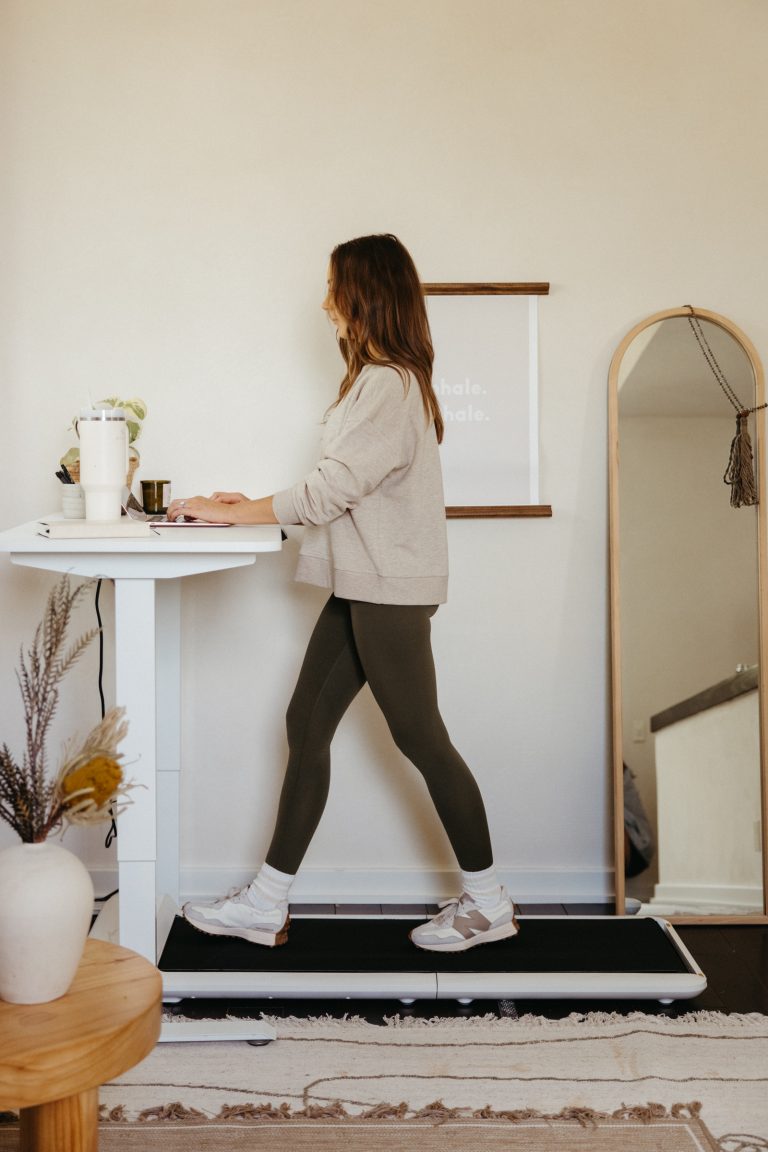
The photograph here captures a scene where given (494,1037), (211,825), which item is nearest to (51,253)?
(211,825)

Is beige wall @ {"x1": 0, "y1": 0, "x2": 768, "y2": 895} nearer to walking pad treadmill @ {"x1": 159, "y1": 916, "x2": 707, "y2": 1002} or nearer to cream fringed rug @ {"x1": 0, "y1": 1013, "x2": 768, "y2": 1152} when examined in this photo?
walking pad treadmill @ {"x1": 159, "y1": 916, "x2": 707, "y2": 1002}

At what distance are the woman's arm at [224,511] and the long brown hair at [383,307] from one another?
34cm

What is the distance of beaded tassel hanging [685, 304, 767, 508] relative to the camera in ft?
8.85

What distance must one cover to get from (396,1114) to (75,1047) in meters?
0.79

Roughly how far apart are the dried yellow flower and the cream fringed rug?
691 mm

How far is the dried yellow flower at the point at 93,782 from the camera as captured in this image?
1317 millimetres

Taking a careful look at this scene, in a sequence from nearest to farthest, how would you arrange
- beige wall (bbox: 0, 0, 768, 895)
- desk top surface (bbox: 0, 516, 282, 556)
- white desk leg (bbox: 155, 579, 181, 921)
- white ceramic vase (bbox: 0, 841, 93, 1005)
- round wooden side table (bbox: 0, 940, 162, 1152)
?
1. round wooden side table (bbox: 0, 940, 162, 1152)
2. white ceramic vase (bbox: 0, 841, 93, 1005)
3. desk top surface (bbox: 0, 516, 282, 556)
4. white desk leg (bbox: 155, 579, 181, 921)
5. beige wall (bbox: 0, 0, 768, 895)

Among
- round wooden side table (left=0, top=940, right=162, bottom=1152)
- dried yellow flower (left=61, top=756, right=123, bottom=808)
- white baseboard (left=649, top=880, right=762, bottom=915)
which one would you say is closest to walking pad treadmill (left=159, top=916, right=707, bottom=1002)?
white baseboard (left=649, top=880, right=762, bottom=915)

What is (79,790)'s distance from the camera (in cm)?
131

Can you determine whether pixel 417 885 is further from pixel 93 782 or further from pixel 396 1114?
pixel 93 782

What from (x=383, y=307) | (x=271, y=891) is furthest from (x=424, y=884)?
(x=383, y=307)

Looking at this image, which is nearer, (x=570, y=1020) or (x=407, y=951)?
(x=570, y=1020)

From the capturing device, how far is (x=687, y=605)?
2711mm

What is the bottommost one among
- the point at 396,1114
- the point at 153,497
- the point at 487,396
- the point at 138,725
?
the point at 396,1114
